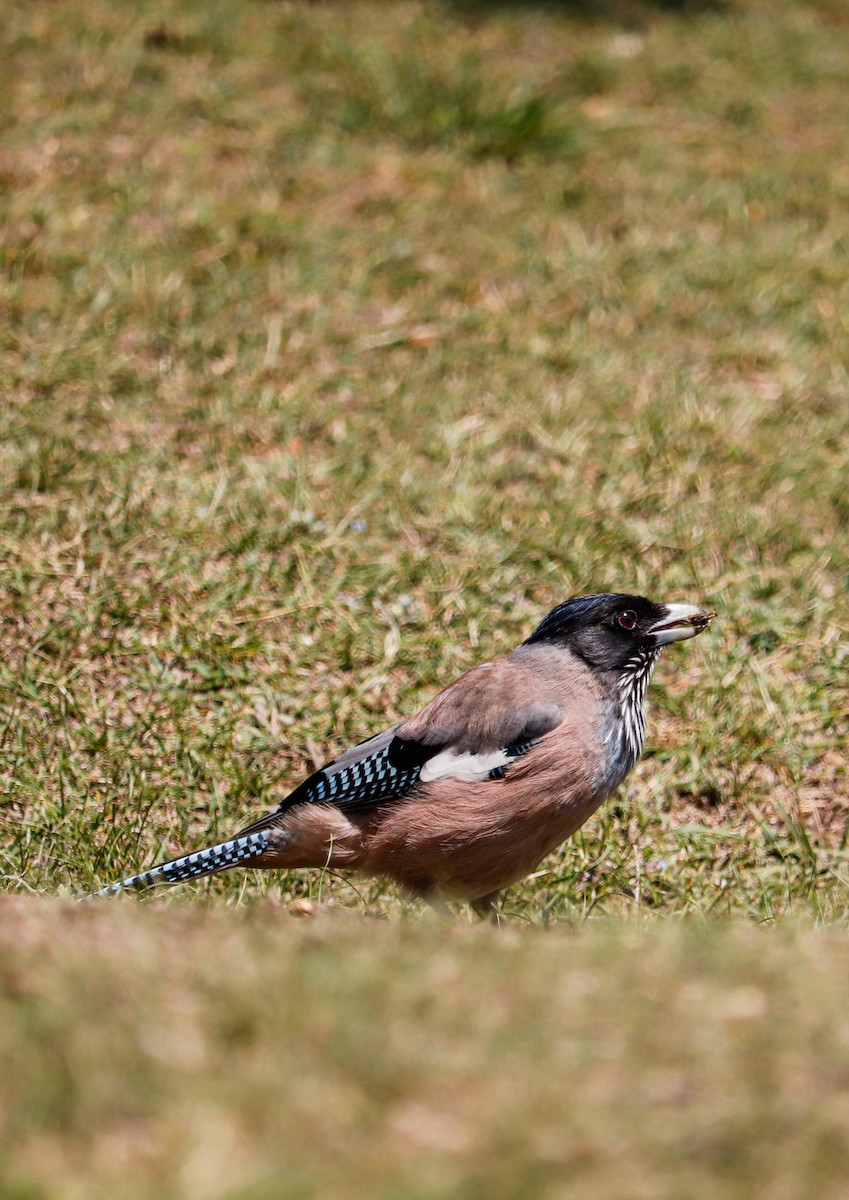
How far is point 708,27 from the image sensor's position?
11.0 metres

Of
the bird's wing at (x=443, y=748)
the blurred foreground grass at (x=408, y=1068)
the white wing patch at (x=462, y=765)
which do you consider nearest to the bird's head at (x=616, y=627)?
the bird's wing at (x=443, y=748)

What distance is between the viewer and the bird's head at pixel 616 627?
4719 millimetres

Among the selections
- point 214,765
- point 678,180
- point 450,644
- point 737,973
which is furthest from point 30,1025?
point 678,180

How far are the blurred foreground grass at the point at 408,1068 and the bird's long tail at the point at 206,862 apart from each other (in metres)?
1.21

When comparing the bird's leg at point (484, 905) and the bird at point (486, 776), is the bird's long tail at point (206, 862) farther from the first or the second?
the bird's leg at point (484, 905)

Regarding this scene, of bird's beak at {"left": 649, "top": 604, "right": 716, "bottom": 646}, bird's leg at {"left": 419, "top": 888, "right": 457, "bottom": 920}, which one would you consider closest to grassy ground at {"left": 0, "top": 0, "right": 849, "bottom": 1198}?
bird's leg at {"left": 419, "top": 888, "right": 457, "bottom": 920}

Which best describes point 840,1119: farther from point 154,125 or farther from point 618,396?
point 154,125

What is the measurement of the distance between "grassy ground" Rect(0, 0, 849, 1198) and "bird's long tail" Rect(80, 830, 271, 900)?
110 millimetres

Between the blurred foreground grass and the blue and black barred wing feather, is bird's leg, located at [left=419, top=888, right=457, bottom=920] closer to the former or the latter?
the blue and black barred wing feather

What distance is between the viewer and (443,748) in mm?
4547

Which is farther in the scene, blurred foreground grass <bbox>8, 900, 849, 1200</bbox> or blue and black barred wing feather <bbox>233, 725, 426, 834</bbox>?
blue and black barred wing feather <bbox>233, 725, 426, 834</bbox>

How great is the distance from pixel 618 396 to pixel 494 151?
8.76 feet

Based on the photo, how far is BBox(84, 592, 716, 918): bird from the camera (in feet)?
14.2

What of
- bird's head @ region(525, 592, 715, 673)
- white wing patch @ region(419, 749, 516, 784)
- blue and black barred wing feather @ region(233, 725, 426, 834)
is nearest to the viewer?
white wing patch @ region(419, 749, 516, 784)
